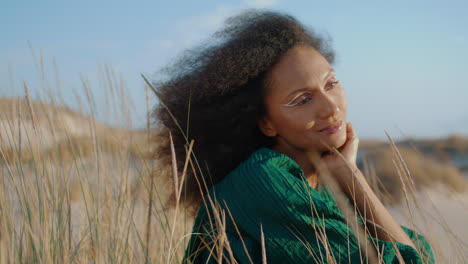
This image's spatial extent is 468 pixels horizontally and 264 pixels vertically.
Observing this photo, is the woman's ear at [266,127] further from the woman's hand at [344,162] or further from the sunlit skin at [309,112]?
the woman's hand at [344,162]

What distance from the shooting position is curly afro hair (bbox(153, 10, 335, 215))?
201 centimetres

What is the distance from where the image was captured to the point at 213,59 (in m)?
2.12

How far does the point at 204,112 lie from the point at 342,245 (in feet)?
2.67

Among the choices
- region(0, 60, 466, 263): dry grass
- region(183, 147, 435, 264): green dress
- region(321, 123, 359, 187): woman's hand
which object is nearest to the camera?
region(0, 60, 466, 263): dry grass

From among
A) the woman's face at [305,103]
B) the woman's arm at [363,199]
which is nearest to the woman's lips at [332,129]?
the woman's face at [305,103]

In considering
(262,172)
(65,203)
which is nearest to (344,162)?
(262,172)

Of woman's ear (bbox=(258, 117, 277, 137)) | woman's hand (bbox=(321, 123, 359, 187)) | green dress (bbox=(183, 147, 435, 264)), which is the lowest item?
green dress (bbox=(183, 147, 435, 264))

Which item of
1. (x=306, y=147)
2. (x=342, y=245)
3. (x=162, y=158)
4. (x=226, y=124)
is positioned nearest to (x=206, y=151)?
(x=226, y=124)

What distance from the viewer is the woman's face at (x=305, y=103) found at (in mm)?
1886

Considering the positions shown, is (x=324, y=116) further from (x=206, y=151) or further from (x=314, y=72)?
(x=206, y=151)

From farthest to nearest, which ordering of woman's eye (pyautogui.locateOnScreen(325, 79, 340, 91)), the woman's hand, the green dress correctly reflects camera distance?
1. woman's eye (pyautogui.locateOnScreen(325, 79, 340, 91))
2. the woman's hand
3. the green dress

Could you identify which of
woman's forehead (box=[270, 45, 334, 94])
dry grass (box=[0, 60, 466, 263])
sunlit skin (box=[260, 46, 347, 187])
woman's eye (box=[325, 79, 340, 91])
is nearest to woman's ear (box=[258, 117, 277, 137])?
sunlit skin (box=[260, 46, 347, 187])

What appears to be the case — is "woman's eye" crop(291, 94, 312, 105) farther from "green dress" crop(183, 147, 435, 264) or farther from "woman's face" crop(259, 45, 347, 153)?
"green dress" crop(183, 147, 435, 264)

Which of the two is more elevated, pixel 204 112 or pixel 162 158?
pixel 204 112
